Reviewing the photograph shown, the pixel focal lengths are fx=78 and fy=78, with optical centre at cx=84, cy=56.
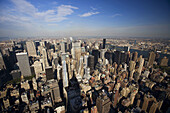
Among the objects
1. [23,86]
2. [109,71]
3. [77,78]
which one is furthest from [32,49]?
[109,71]

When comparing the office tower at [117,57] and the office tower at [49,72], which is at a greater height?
the office tower at [117,57]

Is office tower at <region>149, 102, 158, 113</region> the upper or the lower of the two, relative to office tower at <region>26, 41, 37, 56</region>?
lower

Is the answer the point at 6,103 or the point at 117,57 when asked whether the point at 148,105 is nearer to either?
the point at 117,57

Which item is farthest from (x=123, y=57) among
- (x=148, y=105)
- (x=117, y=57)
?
(x=148, y=105)

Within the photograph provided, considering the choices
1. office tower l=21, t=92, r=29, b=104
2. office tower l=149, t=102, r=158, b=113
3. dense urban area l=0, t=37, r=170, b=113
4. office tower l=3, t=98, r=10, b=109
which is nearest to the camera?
office tower l=149, t=102, r=158, b=113

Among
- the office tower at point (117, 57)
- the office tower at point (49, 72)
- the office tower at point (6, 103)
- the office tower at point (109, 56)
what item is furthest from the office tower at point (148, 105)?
the office tower at point (6, 103)

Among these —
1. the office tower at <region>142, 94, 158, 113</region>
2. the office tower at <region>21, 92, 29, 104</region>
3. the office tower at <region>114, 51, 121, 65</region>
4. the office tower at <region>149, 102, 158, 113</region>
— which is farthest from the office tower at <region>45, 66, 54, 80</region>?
the office tower at <region>114, 51, 121, 65</region>

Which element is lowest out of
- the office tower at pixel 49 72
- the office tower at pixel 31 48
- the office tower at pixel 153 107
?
the office tower at pixel 153 107

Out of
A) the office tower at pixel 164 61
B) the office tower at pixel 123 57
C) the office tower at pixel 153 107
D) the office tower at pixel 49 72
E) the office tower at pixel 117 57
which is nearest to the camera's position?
the office tower at pixel 153 107

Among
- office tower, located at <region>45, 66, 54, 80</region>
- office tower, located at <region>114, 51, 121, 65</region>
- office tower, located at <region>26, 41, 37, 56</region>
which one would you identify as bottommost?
office tower, located at <region>45, 66, 54, 80</region>

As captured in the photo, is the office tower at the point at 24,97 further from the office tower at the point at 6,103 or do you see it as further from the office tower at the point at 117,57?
the office tower at the point at 117,57

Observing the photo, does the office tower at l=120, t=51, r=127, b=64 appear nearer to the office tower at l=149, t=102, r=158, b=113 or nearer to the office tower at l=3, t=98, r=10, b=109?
the office tower at l=149, t=102, r=158, b=113

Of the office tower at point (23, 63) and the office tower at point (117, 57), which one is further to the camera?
the office tower at point (117, 57)
